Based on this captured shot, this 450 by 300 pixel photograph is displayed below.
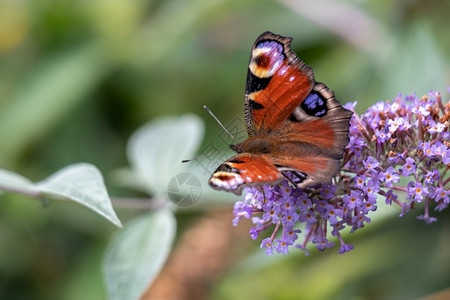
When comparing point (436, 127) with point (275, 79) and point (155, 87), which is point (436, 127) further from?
point (155, 87)

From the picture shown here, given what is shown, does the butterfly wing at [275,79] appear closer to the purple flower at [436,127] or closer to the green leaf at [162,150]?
the purple flower at [436,127]

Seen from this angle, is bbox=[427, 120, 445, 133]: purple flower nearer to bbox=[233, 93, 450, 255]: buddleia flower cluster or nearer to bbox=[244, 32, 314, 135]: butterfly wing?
bbox=[233, 93, 450, 255]: buddleia flower cluster

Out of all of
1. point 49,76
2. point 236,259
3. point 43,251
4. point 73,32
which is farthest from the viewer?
point 73,32

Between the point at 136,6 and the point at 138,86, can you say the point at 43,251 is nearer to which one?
the point at 138,86

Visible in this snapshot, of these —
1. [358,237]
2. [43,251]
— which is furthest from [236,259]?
[43,251]

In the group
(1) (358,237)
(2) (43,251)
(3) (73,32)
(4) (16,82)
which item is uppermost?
(3) (73,32)

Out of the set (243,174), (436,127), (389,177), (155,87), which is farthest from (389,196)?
(155,87)

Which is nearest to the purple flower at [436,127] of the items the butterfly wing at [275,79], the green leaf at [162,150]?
the butterfly wing at [275,79]
